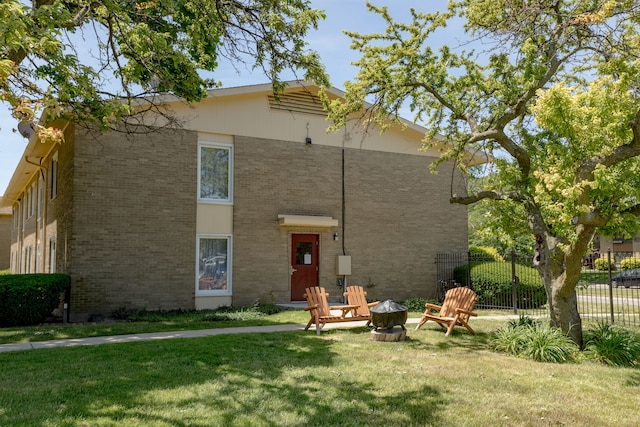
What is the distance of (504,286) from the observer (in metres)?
16.5

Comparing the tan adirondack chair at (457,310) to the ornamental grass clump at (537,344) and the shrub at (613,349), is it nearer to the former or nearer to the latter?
the ornamental grass clump at (537,344)

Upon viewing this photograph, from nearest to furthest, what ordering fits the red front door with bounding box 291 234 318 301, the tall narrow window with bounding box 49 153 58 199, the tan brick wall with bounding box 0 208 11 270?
the red front door with bounding box 291 234 318 301
the tall narrow window with bounding box 49 153 58 199
the tan brick wall with bounding box 0 208 11 270

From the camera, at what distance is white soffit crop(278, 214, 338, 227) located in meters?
15.8

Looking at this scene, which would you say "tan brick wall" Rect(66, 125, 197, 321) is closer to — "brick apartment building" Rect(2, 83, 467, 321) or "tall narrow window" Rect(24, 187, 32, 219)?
"brick apartment building" Rect(2, 83, 467, 321)

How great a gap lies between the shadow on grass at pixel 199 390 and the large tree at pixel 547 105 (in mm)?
4037

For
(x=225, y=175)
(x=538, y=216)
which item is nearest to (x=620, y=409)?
(x=538, y=216)

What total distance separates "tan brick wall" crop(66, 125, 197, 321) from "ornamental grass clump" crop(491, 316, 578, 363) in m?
9.05

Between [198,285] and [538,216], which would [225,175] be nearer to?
[198,285]

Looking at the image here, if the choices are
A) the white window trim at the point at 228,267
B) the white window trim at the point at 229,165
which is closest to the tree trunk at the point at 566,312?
the white window trim at the point at 228,267

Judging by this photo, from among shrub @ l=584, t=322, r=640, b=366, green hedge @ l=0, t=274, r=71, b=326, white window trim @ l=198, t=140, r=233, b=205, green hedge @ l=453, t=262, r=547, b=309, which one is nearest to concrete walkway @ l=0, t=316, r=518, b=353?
green hedge @ l=0, t=274, r=71, b=326

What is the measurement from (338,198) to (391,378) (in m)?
10.6

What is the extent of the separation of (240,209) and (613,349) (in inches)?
415

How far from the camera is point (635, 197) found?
845 cm

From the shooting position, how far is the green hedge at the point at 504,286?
16.6m
